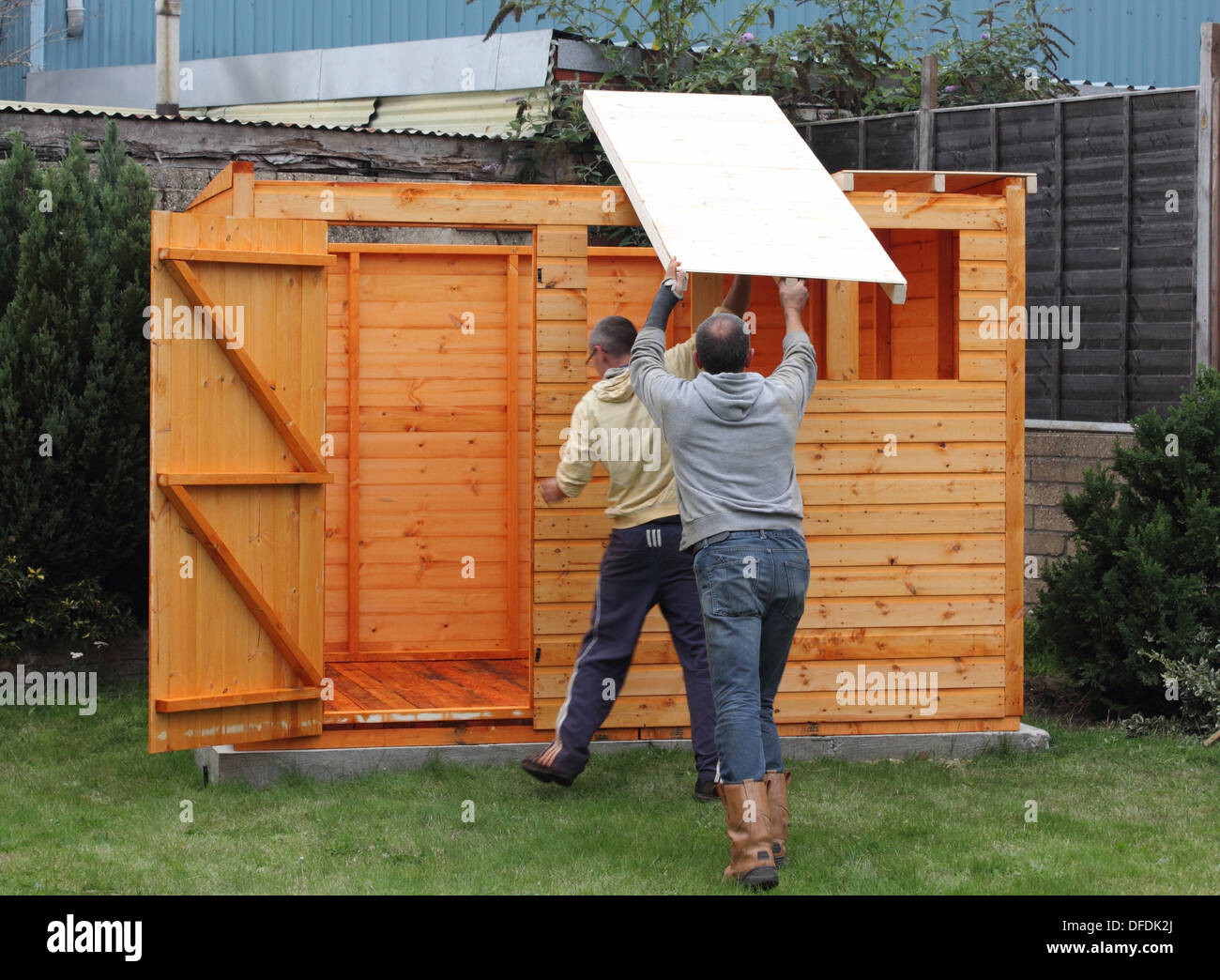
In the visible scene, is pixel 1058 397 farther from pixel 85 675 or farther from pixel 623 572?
pixel 85 675

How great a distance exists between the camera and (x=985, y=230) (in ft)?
23.5

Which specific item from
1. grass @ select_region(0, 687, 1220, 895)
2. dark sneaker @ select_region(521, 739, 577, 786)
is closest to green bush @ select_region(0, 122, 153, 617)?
grass @ select_region(0, 687, 1220, 895)

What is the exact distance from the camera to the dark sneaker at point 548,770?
20.6 feet

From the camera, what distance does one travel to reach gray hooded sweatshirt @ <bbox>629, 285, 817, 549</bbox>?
515 centimetres

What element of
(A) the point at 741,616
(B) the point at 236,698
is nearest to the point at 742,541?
(A) the point at 741,616

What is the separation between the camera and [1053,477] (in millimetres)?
9484

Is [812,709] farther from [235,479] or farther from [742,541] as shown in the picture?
[235,479]

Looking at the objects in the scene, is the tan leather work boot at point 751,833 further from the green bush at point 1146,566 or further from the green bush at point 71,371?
the green bush at point 71,371

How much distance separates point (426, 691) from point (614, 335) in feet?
8.05

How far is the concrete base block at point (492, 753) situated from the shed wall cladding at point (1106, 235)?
2.56 meters

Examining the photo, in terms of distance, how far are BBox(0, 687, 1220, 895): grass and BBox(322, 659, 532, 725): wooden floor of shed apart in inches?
11.4

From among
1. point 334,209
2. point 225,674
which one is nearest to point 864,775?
point 225,674

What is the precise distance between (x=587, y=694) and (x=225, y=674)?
1.60m

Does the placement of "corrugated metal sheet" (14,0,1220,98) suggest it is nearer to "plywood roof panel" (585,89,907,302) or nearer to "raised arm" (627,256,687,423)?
"plywood roof panel" (585,89,907,302)
